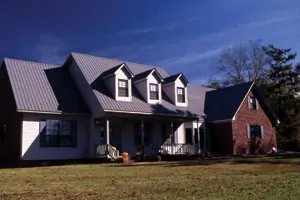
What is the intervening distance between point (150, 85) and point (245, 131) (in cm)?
910

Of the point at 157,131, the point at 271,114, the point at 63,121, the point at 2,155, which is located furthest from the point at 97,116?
the point at 271,114

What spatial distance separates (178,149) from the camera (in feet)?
82.6

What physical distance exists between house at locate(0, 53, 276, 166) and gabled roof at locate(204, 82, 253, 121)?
21 centimetres

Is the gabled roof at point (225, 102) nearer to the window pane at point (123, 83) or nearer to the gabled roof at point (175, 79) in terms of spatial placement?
the gabled roof at point (175, 79)

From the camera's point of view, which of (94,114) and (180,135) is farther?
(180,135)

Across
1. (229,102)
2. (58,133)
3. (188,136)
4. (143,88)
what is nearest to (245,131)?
(229,102)

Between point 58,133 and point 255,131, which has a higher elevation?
point 255,131

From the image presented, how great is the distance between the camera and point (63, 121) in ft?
72.4

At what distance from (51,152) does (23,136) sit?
1.92 metres

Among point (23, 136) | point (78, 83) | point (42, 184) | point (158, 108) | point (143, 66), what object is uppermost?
point (143, 66)

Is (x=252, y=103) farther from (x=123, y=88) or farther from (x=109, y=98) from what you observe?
(x=109, y=98)

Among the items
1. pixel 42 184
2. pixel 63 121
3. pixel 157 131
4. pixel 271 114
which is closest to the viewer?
pixel 42 184

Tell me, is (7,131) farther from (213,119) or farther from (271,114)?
(271,114)

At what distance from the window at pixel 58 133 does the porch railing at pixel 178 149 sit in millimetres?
6027
